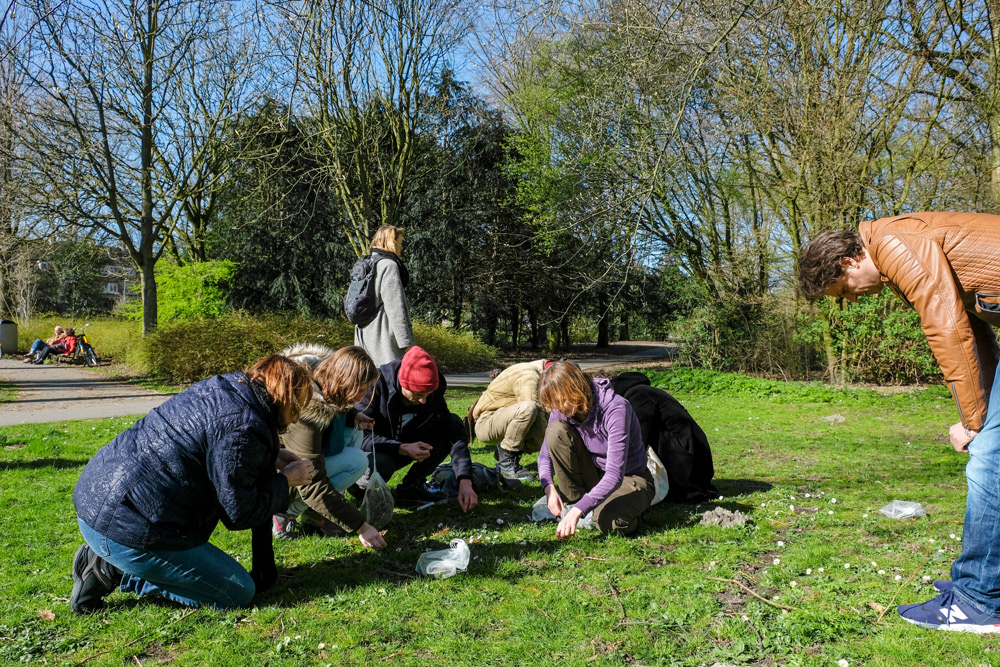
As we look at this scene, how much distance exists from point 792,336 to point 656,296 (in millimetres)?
15409

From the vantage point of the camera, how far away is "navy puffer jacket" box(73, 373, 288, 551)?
281 cm

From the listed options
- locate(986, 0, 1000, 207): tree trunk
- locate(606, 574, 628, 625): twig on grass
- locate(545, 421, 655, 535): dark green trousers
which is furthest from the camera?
locate(986, 0, 1000, 207): tree trunk

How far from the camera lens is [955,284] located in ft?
8.49

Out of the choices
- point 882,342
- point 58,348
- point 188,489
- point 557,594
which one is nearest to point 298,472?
point 188,489

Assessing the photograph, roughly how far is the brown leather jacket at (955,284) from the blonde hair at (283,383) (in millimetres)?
2528

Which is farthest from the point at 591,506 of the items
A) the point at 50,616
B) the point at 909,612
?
the point at 50,616

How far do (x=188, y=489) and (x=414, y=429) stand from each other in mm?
2097

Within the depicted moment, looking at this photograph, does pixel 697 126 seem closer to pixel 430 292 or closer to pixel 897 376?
pixel 897 376

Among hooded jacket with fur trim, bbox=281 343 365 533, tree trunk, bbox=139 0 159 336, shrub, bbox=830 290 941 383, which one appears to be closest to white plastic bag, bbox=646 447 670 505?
hooded jacket with fur trim, bbox=281 343 365 533

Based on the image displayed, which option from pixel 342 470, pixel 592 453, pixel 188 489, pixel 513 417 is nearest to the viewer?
pixel 188 489

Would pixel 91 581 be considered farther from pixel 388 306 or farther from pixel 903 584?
pixel 903 584

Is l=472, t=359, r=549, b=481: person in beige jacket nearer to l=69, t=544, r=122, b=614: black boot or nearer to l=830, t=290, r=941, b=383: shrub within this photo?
l=69, t=544, r=122, b=614: black boot

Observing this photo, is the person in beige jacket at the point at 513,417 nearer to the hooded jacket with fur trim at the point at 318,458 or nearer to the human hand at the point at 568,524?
the human hand at the point at 568,524

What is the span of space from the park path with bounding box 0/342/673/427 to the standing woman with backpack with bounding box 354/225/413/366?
539 centimetres
